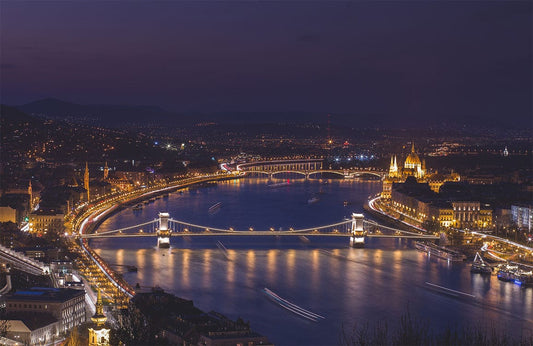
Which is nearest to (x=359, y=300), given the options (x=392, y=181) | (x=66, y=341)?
(x=66, y=341)

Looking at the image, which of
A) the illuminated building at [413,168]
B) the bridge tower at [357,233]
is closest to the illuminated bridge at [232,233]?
the bridge tower at [357,233]

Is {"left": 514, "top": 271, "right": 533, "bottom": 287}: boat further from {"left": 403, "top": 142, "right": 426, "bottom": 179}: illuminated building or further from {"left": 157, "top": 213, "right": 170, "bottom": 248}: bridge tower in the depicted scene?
{"left": 403, "top": 142, "right": 426, "bottom": 179}: illuminated building

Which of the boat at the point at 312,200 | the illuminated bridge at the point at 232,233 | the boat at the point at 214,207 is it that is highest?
the boat at the point at 312,200

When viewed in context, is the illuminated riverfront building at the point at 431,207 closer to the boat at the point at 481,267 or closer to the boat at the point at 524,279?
the boat at the point at 481,267

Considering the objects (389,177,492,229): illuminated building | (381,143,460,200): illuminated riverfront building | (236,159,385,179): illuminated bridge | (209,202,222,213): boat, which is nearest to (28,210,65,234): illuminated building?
(209,202,222,213): boat

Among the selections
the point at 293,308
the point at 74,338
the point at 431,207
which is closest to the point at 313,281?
the point at 293,308

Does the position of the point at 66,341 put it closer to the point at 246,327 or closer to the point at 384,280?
the point at 246,327
